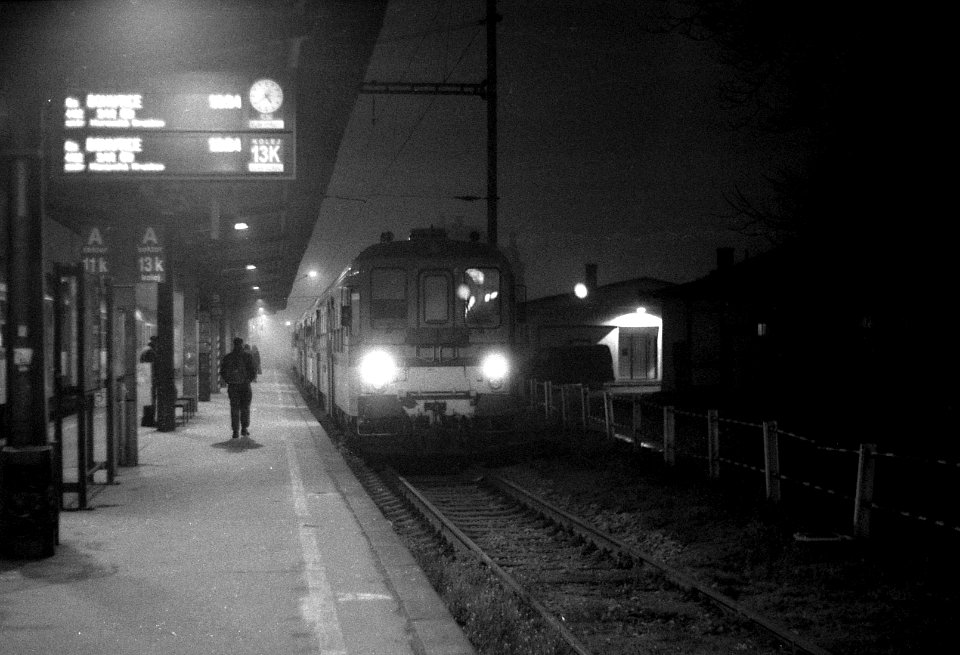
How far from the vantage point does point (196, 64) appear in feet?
34.6

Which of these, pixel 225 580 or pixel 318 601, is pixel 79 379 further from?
pixel 318 601

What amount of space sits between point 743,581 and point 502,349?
8122 millimetres

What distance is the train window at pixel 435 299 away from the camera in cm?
1547

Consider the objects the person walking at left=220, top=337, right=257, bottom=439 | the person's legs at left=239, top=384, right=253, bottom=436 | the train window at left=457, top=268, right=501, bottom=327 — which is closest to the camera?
the train window at left=457, top=268, right=501, bottom=327

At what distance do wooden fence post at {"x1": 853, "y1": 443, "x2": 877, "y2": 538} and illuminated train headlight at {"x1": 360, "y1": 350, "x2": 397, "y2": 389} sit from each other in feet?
25.6

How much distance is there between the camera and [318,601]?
635 centimetres

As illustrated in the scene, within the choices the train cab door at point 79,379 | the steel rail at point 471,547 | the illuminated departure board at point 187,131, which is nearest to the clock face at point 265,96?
the illuminated departure board at point 187,131

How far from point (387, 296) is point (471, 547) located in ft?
23.0

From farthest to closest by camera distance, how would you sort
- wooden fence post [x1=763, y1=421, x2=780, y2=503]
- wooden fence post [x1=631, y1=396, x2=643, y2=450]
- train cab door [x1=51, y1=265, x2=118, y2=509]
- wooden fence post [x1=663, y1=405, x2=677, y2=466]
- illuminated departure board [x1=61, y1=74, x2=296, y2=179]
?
wooden fence post [x1=631, y1=396, x2=643, y2=450] → wooden fence post [x1=663, y1=405, x2=677, y2=466] → wooden fence post [x1=763, y1=421, x2=780, y2=503] → illuminated departure board [x1=61, y1=74, x2=296, y2=179] → train cab door [x1=51, y1=265, x2=118, y2=509]

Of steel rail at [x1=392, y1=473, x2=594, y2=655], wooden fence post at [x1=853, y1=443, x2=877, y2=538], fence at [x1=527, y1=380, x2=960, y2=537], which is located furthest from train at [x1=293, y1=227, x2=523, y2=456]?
wooden fence post at [x1=853, y1=443, x2=877, y2=538]

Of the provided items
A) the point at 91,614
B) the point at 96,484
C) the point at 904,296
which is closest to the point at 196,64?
the point at 96,484

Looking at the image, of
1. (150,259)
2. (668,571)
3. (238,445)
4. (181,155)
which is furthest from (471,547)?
(150,259)

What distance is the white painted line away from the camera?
5.50 m

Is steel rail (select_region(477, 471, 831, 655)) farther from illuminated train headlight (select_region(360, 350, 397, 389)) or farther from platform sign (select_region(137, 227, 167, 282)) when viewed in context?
platform sign (select_region(137, 227, 167, 282))
